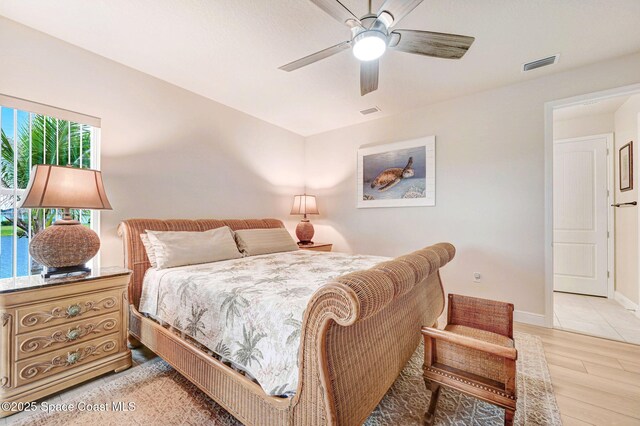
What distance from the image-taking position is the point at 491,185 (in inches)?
121

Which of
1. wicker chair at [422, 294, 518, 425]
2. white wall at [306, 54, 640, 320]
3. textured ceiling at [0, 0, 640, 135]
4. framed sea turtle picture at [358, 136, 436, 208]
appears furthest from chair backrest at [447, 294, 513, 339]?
textured ceiling at [0, 0, 640, 135]

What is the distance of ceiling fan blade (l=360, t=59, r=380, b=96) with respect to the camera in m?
1.99

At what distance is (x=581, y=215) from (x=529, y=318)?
83.9 inches

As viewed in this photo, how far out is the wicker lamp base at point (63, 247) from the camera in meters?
1.77

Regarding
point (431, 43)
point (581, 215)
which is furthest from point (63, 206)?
point (581, 215)

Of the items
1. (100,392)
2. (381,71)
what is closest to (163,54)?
(381,71)

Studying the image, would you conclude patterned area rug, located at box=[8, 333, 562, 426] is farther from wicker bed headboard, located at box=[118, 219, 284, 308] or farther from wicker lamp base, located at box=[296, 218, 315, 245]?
wicker lamp base, located at box=[296, 218, 315, 245]

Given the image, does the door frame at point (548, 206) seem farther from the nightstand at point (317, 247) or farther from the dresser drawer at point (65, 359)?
the dresser drawer at point (65, 359)

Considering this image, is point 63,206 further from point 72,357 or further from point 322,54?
point 322,54

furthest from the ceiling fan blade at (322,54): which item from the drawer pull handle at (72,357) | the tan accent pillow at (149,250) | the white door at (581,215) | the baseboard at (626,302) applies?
the baseboard at (626,302)

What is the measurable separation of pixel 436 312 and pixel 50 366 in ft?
8.95

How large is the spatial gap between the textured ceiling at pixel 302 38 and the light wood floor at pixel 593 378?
259cm

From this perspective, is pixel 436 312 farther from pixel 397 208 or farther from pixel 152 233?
pixel 152 233

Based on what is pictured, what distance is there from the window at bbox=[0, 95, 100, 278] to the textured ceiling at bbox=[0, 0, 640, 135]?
0.65 meters
